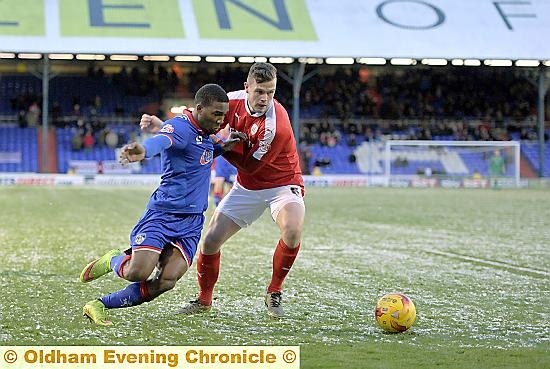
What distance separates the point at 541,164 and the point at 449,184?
4.55 metres

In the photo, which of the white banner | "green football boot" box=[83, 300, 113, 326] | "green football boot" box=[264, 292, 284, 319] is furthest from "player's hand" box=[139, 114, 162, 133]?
the white banner

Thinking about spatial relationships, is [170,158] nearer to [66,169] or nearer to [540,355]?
[540,355]

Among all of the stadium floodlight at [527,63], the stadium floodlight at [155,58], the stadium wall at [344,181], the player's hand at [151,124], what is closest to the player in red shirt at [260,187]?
the player's hand at [151,124]

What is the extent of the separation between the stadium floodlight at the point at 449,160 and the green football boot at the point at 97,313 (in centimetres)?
2968

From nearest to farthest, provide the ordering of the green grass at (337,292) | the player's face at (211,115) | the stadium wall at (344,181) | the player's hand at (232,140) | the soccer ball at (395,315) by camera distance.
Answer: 1. the green grass at (337,292)
2. the soccer ball at (395,315)
3. the player's face at (211,115)
4. the player's hand at (232,140)
5. the stadium wall at (344,181)

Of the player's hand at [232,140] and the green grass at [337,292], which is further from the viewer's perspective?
the player's hand at [232,140]

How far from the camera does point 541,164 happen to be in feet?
122

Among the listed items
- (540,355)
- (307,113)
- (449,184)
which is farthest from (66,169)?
(540,355)

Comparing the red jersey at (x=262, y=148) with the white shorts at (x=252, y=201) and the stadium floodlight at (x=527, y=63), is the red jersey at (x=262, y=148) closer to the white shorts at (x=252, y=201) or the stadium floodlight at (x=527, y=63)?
the white shorts at (x=252, y=201)

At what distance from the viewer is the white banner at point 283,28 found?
111ft

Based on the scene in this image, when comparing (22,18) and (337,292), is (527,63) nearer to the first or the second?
(22,18)

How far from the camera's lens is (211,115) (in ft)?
20.5

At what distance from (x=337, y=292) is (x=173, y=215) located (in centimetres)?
222

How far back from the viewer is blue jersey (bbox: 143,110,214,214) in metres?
6.19
